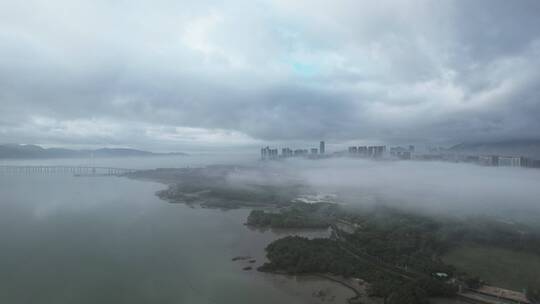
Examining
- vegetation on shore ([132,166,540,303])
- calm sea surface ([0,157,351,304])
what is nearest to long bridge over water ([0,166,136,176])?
calm sea surface ([0,157,351,304])

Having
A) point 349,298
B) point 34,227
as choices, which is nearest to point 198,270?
point 349,298

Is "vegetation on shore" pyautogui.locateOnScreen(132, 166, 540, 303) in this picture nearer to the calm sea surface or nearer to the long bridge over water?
the calm sea surface

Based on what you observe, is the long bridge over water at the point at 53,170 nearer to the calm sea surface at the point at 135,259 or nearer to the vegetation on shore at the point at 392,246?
the calm sea surface at the point at 135,259

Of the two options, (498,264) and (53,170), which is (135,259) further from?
(53,170)

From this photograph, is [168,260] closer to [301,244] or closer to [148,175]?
[301,244]

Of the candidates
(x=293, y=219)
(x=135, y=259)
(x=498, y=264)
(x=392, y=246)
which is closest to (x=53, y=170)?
(x=293, y=219)

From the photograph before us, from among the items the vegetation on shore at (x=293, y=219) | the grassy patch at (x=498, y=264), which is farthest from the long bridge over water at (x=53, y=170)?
the grassy patch at (x=498, y=264)
